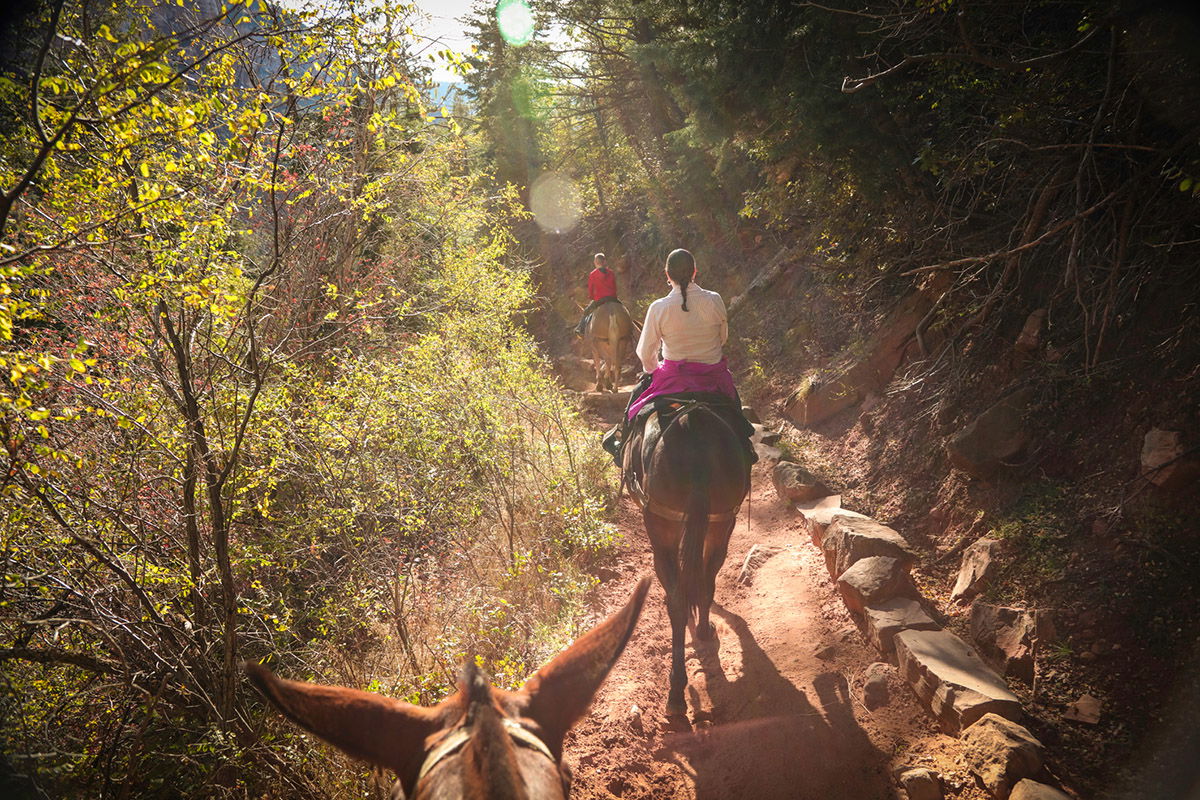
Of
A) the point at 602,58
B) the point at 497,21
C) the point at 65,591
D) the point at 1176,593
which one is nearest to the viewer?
the point at 65,591

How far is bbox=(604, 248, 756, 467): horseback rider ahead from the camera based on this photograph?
15.6ft

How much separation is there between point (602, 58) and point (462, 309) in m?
11.7

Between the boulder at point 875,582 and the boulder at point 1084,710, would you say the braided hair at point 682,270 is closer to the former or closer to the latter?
the boulder at point 875,582

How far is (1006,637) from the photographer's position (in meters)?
3.62

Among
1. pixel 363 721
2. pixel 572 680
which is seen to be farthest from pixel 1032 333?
pixel 363 721

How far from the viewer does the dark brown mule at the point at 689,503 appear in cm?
396

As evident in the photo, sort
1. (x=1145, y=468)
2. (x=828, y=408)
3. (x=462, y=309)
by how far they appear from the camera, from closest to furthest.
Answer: (x=1145, y=468) → (x=828, y=408) → (x=462, y=309)

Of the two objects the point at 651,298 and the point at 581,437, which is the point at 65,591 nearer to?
the point at 581,437

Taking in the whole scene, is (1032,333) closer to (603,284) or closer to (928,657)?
(928,657)

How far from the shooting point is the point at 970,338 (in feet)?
18.3

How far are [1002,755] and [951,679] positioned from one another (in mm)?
564

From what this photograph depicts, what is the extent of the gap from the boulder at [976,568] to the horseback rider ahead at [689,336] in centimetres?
205

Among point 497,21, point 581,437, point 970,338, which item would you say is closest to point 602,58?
point 497,21

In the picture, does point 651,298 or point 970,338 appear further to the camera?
point 651,298
